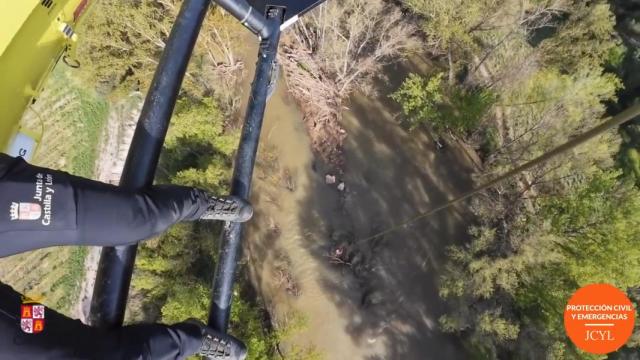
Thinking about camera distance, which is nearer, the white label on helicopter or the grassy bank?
the white label on helicopter

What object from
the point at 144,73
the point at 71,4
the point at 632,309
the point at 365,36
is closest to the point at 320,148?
the point at 365,36

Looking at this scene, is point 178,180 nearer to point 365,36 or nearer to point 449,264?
point 365,36

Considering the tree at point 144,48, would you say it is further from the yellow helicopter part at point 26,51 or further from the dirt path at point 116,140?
the yellow helicopter part at point 26,51

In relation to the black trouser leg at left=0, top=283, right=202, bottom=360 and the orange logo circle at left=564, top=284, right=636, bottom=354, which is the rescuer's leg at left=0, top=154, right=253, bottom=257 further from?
the orange logo circle at left=564, top=284, right=636, bottom=354

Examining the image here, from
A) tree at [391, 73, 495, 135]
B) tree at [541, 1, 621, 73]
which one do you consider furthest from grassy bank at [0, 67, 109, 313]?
tree at [541, 1, 621, 73]

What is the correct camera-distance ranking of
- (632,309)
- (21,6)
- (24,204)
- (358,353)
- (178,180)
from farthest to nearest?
(358,353)
(178,180)
(632,309)
(21,6)
(24,204)
